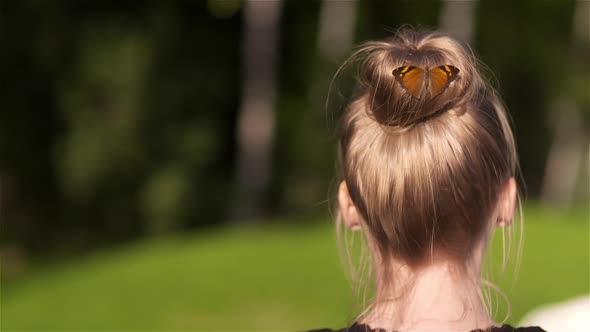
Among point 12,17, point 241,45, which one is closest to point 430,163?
point 12,17

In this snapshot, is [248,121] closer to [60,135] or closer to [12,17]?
[60,135]

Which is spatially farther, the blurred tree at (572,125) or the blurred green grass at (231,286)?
the blurred tree at (572,125)

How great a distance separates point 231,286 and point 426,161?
546cm

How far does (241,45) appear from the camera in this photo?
18328mm

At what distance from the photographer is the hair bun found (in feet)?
6.04

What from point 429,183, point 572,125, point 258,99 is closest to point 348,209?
point 429,183

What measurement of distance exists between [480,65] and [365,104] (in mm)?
418

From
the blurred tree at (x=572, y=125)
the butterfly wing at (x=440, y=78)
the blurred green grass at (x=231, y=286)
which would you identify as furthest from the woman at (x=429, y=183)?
the blurred tree at (x=572, y=125)

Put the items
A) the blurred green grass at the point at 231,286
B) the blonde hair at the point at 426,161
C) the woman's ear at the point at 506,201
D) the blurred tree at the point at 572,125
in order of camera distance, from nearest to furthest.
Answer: the blonde hair at the point at 426,161 < the woman's ear at the point at 506,201 < the blurred green grass at the point at 231,286 < the blurred tree at the point at 572,125

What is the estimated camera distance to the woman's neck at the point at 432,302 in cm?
183

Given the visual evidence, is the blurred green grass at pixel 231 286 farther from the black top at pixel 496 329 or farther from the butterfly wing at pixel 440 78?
the butterfly wing at pixel 440 78

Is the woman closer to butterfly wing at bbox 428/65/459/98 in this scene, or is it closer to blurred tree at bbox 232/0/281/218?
butterfly wing at bbox 428/65/459/98

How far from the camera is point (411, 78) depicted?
186 centimetres

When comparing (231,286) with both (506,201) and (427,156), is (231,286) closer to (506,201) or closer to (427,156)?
(506,201)
